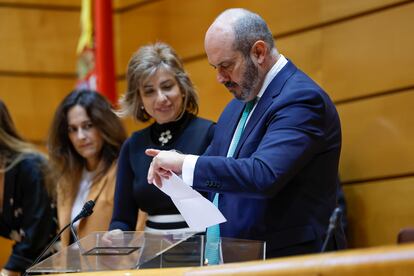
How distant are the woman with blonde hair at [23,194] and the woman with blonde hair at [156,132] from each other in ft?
2.98

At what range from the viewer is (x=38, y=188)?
4121 millimetres

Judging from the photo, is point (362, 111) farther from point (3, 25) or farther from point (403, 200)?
point (3, 25)

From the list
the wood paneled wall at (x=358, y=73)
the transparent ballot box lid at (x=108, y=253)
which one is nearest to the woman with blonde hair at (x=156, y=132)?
the transparent ballot box lid at (x=108, y=253)

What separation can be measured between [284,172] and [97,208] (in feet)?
4.95

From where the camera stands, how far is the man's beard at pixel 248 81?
259cm

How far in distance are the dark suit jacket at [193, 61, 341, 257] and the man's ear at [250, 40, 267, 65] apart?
0.31ft

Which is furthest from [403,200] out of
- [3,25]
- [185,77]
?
[3,25]

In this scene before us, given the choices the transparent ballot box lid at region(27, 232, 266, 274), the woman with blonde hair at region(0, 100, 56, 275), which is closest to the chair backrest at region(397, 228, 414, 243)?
the transparent ballot box lid at region(27, 232, 266, 274)

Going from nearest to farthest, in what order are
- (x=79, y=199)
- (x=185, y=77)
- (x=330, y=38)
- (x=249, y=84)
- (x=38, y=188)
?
(x=249, y=84)
(x=185, y=77)
(x=79, y=199)
(x=38, y=188)
(x=330, y=38)

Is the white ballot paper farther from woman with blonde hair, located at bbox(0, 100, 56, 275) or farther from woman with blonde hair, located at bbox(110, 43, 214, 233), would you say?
woman with blonde hair, located at bbox(0, 100, 56, 275)

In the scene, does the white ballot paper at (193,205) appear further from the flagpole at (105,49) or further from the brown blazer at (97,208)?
the flagpole at (105,49)

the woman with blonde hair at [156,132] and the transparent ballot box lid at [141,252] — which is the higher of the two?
the woman with blonde hair at [156,132]

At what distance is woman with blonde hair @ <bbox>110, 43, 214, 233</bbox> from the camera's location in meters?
3.19

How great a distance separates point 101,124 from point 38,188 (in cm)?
52
